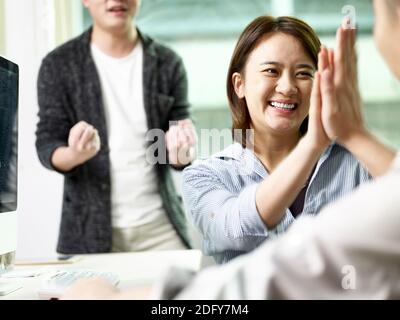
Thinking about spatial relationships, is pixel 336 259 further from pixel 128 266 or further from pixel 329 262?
pixel 128 266

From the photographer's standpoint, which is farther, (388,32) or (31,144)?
(31,144)

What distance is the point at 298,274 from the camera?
40 centimetres

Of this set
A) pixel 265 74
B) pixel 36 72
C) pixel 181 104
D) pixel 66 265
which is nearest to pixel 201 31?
pixel 181 104

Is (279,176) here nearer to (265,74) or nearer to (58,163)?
(265,74)

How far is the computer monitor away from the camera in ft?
2.90

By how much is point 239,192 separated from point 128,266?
26 cm

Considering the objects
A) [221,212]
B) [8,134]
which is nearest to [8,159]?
[8,134]

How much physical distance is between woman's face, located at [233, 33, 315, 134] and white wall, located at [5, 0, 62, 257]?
61 cm

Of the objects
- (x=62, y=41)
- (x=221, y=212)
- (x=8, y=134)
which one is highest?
(x=62, y=41)

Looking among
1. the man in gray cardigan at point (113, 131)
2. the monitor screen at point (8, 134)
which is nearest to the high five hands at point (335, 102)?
the monitor screen at point (8, 134)

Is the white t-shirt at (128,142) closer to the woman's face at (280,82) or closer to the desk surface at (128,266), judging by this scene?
the desk surface at (128,266)

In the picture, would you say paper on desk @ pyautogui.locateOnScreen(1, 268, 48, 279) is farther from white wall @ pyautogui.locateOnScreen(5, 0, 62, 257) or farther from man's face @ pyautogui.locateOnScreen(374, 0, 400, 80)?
man's face @ pyautogui.locateOnScreen(374, 0, 400, 80)

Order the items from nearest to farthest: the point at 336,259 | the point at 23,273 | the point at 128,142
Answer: the point at 336,259, the point at 23,273, the point at 128,142

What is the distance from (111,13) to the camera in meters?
1.33
